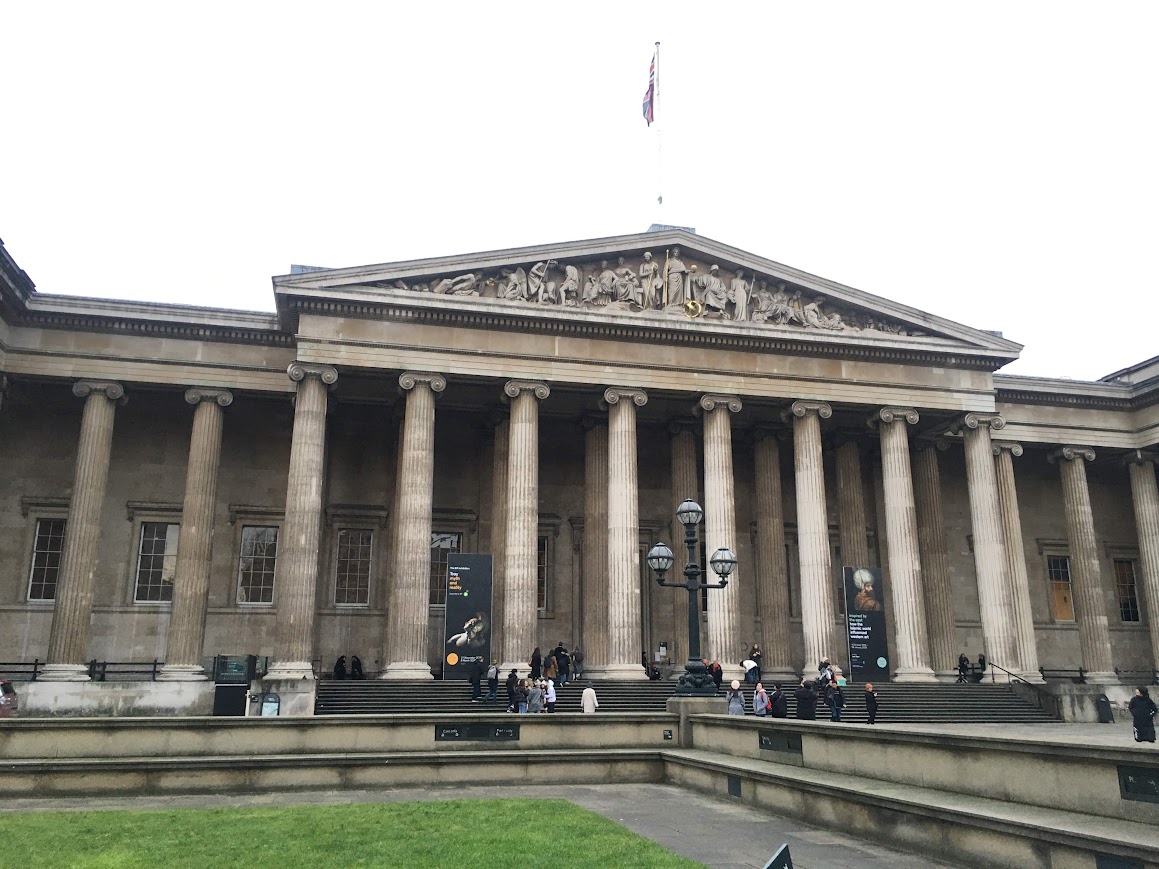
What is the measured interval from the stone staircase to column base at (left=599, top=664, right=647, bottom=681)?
181 millimetres

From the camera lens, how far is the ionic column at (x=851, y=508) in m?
35.7

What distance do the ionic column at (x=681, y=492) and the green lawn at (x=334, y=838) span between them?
2071 centimetres

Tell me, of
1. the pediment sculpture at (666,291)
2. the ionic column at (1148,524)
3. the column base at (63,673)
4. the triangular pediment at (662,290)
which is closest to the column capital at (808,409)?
the triangular pediment at (662,290)

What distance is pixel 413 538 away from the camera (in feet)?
94.6

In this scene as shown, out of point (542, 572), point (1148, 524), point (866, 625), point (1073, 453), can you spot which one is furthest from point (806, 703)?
point (1148, 524)

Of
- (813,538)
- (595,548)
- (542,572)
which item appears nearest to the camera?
(813,538)

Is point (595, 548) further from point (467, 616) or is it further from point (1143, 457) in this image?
point (1143, 457)

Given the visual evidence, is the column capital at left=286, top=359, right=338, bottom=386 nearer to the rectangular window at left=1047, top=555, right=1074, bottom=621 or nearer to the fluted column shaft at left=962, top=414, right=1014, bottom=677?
the fluted column shaft at left=962, top=414, right=1014, bottom=677

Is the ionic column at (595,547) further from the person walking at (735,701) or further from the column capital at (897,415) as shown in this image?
the column capital at (897,415)

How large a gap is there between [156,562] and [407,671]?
37.8ft

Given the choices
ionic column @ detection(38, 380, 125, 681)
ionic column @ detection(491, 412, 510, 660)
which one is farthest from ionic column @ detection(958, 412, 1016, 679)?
ionic column @ detection(38, 380, 125, 681)

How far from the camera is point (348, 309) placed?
29.9 metres

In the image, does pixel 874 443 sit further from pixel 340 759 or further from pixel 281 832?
pixel 281 832

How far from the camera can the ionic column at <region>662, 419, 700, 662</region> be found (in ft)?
112
